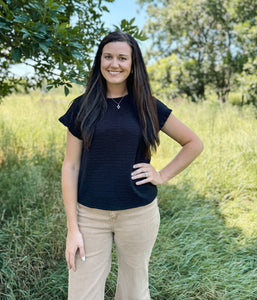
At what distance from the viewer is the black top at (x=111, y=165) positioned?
151 cm

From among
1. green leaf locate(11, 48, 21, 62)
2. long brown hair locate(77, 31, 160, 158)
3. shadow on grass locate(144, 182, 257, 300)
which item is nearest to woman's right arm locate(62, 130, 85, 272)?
long brown hair locate(77, 31, 160, 158)

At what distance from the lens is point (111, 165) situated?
152 centimetres

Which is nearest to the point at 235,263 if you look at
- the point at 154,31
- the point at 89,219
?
the point at 89,219

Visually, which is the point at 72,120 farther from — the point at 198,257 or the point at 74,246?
the point at 198,257

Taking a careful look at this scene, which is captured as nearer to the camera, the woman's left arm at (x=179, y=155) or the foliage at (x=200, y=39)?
the woman's left arm at (x=179, y=155)

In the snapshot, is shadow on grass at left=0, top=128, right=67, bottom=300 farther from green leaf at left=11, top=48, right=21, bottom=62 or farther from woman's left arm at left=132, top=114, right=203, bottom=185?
green leaf at left=11, top=48, right=21, bottom=62

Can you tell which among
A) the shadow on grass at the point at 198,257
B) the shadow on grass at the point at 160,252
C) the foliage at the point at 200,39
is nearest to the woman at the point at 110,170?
the shadow on grass at the point at 160,252

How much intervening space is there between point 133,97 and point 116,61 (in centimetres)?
21

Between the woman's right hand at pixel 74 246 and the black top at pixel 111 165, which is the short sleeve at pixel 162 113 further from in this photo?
the woman's right hand at pixel 74 246

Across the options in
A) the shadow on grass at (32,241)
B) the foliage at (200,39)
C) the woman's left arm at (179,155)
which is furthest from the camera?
the foliage at (200,39)

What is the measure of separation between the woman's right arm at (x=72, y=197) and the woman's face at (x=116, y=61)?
0.38m

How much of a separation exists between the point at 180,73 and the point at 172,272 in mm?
13071

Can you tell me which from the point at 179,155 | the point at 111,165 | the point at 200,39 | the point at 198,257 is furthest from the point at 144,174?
the point at 200,39

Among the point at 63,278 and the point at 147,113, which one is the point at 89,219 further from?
the point at 63,278
